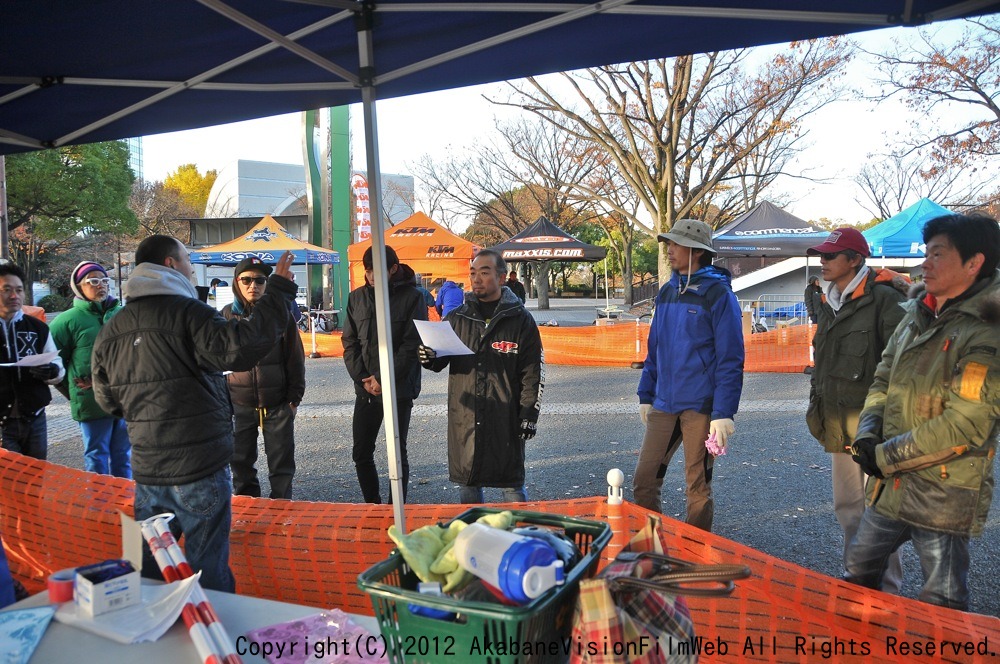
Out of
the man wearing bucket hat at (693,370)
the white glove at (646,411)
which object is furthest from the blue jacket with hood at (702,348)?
the white glove at (646,411)

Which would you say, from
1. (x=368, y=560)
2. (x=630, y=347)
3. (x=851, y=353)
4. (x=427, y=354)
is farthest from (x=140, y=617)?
(x=630, y=347)

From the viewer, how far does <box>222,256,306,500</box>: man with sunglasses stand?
4840mm

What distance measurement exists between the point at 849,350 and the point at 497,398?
1.96 metres

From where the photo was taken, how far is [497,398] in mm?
4121

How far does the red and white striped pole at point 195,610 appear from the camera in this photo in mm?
1705

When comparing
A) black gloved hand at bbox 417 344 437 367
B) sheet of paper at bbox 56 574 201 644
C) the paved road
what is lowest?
the paved road

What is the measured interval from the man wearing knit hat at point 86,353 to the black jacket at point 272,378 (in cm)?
97

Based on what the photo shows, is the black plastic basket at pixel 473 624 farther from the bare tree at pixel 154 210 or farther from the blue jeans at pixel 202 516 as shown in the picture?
the bare tree at pixel 154 210

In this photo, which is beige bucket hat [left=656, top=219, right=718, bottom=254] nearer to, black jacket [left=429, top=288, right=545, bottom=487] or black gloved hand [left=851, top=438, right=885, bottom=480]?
black jacket [left=429, top=288, right=545, bottom=487]

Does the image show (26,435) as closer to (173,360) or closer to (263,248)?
(173,360)

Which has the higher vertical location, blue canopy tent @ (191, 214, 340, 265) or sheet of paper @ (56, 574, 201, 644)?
blue canopy tent @ (191, 214, 340, 265)

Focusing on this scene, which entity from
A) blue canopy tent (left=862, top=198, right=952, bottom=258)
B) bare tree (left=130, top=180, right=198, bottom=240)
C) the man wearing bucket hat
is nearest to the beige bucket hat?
the man wearing bucket hat

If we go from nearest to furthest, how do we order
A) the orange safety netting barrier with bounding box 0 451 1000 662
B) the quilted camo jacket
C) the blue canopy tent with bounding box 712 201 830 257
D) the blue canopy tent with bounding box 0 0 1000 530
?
the orange safety netting barrier with bounding box 0 451 1000 662 → the blue canopy tent with bounding box 0 0 1000 530 → the quilted camo jacket → the blue canopy tent with bounding box 712 201 830 257

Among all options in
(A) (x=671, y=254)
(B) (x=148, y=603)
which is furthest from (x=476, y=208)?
(B) (x=148, y=603)
